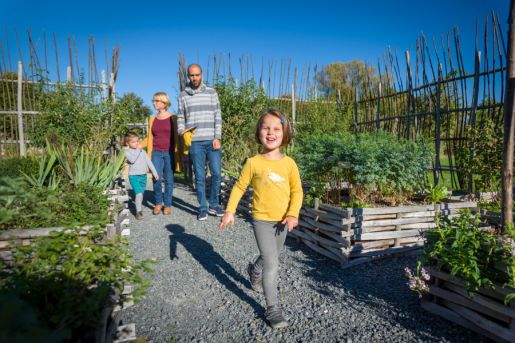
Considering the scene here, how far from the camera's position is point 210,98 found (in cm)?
527

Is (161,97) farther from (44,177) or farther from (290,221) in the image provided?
(290,221)

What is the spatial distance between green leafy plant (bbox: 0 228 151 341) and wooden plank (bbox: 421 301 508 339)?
6.58 feet

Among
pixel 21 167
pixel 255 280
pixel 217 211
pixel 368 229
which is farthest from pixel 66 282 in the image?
pixel 217 211

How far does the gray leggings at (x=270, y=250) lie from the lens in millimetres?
2455

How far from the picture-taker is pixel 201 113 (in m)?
5.20

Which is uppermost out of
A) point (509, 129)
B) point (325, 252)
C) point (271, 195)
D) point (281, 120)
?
point (281, 120)

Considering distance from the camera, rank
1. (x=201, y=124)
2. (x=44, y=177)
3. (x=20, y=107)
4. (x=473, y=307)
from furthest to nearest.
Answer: (x=20, y=107), (x=201, y=124), (x=44, y=177), (x=473, y=307)

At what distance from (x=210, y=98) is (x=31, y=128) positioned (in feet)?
15.4

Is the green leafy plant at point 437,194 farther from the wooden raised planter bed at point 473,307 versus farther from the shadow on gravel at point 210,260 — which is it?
the shadow on gravel at point 210,260

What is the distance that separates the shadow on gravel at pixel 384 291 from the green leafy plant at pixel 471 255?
34 cm

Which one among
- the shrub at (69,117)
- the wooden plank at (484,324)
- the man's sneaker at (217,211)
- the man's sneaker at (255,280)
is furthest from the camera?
the shrub at (69,117)

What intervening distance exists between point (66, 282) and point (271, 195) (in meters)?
1.44

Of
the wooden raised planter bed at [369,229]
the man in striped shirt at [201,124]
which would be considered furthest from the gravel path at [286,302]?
the man in striped shirt at [201,124]

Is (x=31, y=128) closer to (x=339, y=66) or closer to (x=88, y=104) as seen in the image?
(x=88, y=104)
